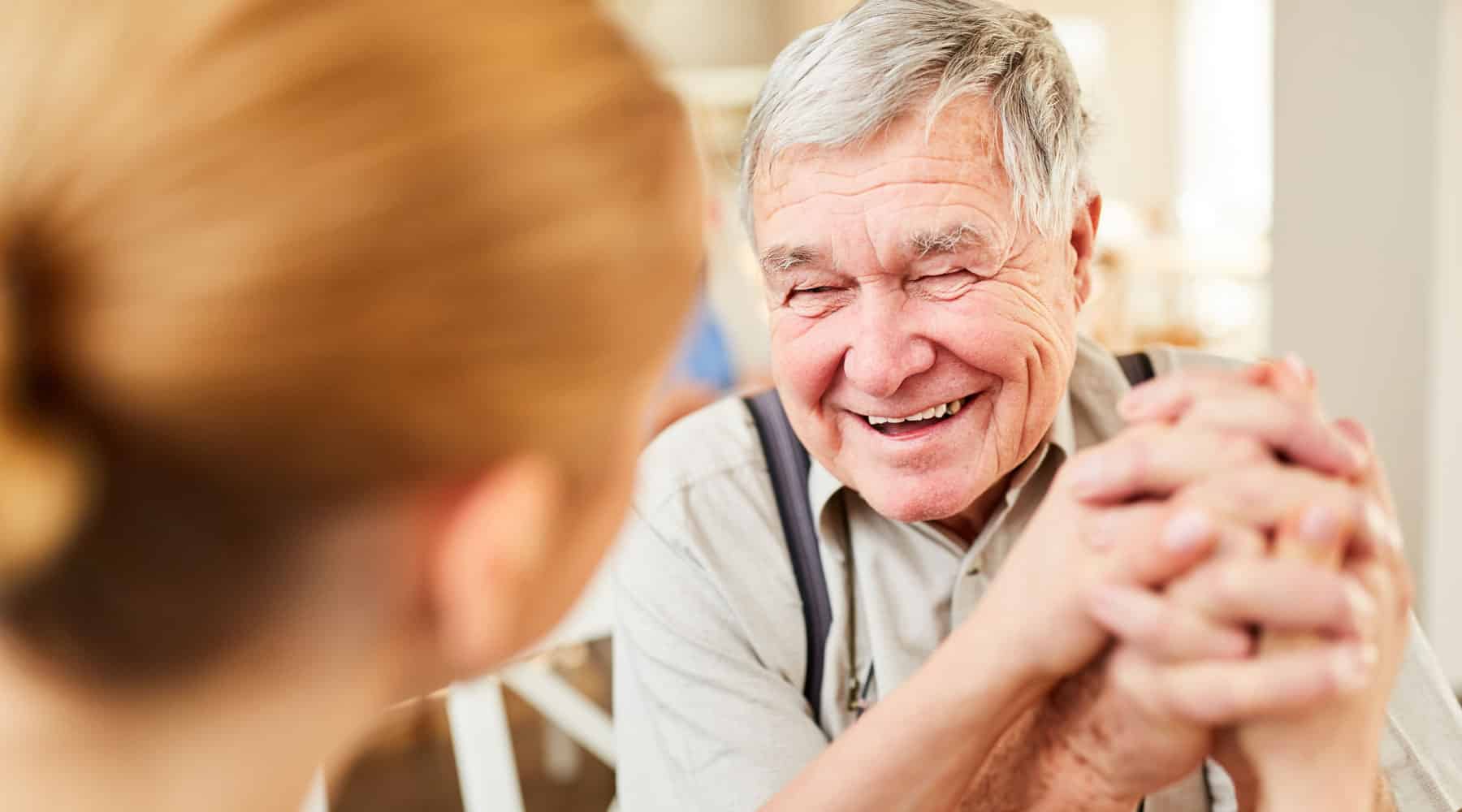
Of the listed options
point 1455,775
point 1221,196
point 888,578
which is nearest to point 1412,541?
point 1455,775

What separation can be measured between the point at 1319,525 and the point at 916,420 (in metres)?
0.45

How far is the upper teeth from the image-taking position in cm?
122

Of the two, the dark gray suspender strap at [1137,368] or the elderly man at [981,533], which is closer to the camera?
the elderly man at [981,533]

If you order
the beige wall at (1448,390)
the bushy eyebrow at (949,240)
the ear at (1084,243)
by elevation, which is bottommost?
the beige wall at (1448,390)

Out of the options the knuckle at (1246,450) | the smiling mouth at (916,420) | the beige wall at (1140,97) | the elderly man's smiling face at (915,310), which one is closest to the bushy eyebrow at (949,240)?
the elderly man's smiling face at (915,310)

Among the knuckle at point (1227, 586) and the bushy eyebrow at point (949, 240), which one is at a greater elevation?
the bushy eyebrow at point (949, 240)

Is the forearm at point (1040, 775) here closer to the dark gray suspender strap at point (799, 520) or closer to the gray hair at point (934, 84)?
the dark gray suspender strap at point (799, 520)

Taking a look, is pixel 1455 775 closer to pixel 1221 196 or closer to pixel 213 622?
pixel 213 622

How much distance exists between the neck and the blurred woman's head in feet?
0.06

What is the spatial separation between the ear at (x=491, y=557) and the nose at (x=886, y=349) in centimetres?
58

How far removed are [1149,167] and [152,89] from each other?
8.50m

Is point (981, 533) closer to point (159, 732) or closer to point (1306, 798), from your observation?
point (1306, 798)

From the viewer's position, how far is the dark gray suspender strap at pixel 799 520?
1284 millimetres

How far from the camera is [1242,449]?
2.93 feet
